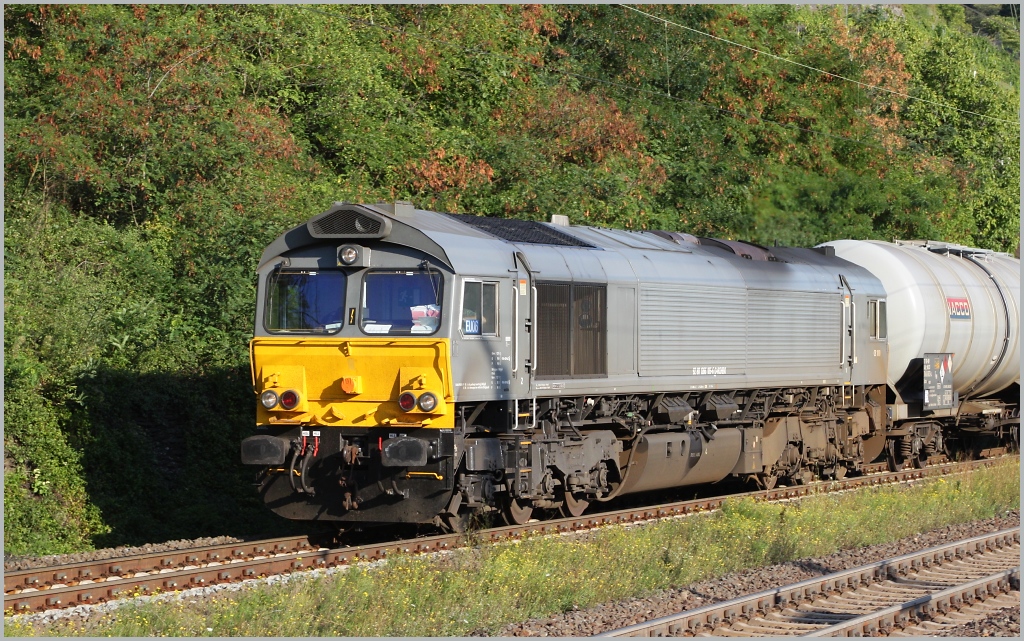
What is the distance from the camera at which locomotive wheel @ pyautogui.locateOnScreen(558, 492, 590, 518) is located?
50.5ft

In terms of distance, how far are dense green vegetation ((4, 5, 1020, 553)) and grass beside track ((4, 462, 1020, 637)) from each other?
6.15 meters

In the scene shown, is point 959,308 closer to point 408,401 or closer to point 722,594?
point 722,594

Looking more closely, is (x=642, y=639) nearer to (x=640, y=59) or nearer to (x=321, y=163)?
(x=321, y=163)

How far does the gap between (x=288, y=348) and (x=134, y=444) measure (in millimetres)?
4991

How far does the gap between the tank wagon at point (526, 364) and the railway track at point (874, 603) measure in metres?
3.63

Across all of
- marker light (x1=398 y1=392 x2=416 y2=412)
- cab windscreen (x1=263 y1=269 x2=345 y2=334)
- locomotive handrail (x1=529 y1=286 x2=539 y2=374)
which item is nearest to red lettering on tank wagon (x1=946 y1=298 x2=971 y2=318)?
locomotive handrail (x1=529 y1=286 x2=539 y2=374)

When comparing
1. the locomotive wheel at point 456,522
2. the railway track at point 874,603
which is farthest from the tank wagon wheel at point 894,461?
the locomotive wheel at point 456,522

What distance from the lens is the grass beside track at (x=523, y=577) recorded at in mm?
9469

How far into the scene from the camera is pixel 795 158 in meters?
37.1

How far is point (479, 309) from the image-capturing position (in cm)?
1322

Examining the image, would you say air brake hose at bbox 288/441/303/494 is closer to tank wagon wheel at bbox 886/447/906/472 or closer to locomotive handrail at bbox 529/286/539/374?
locomotive handrail at bbox 529/286/539/374

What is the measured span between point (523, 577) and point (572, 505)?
14.4 feet

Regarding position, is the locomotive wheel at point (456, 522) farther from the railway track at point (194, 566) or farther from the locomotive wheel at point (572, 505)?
the locomotive wheel at point (572, 505)

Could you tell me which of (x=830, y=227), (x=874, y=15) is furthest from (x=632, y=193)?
(x=874, y=15)
